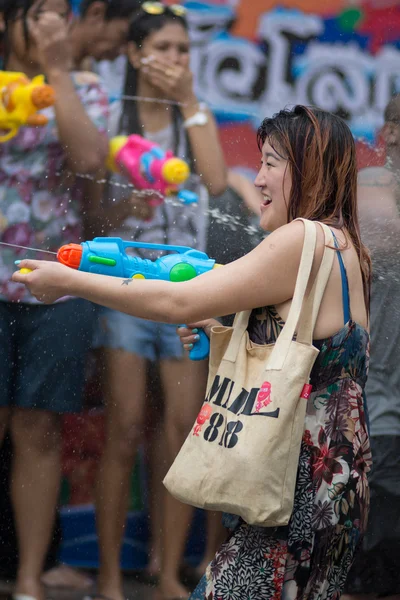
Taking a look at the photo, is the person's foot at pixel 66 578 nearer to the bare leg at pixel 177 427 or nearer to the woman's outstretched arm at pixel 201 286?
the bare leg at pixel 177 427

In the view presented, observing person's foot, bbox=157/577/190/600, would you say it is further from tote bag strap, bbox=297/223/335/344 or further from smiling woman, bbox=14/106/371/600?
tote bag strap, bbox=297/223/335/344

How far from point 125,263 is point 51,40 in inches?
59.7

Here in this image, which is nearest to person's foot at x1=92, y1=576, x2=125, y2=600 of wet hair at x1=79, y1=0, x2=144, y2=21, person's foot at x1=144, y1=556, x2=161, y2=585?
person's foot at x1=144, y1=556, x2=161, y2=585

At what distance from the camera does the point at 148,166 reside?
3.19m

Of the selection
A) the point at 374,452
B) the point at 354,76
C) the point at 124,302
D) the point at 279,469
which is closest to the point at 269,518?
the point at 279,469

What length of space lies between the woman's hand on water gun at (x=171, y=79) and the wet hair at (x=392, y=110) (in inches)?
26.9

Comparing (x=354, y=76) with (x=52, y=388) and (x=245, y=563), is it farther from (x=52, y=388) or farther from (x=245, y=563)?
(x=245, y=563)

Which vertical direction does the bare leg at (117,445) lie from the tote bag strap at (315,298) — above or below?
below

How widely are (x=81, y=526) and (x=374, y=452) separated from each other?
3.54 ft

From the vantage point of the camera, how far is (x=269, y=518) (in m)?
1.72

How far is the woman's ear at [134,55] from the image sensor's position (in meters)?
3.25

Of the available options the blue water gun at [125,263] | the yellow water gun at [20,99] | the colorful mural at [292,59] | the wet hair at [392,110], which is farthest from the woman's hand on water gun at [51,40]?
the blue water gun at [125,263]

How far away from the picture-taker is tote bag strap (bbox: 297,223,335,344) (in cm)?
177

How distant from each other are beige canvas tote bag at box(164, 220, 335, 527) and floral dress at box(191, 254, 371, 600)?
66 mm
